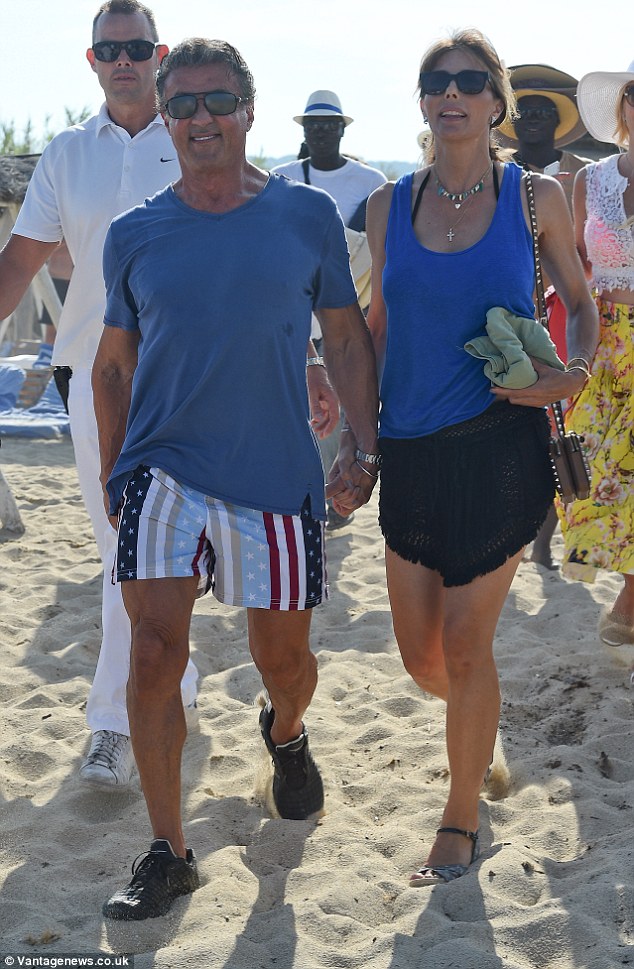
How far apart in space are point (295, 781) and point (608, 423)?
2.06 metres

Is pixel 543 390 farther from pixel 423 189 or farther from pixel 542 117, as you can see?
pixel 542 117

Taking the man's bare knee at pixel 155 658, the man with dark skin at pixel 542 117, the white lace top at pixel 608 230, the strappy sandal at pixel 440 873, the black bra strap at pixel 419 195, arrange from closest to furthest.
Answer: the man's bare knee at pixel 155 658
the strappy sandal at pixel 440 873
the black bra strap at pixel 419 195
the white lace top at pixel 608 230
the man with dark skin at pixel 542 117

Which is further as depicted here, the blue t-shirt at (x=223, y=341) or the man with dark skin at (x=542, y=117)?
the man with dark skin at (x=542, y=117)

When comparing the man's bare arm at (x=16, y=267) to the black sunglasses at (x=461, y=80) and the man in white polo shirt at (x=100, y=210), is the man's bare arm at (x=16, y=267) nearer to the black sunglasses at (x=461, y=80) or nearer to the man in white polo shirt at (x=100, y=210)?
the man in white polo shirt at (x=100, y=210)

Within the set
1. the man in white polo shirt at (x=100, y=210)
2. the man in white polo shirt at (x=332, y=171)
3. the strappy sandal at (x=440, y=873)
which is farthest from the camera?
the man in white polo shirt at (x=332, y=171)

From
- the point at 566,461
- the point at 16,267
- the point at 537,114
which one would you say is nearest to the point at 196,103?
the point at 16,267

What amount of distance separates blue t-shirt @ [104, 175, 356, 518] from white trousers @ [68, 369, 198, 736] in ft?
2.81

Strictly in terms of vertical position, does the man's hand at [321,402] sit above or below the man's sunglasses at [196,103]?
below

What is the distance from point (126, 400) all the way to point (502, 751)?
1.81 meters

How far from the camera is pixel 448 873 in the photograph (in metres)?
3.21

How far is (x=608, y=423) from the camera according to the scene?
193 inches

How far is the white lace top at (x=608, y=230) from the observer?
4711 mm

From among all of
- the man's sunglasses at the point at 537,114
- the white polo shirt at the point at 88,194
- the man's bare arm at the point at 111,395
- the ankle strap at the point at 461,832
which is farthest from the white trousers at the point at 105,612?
the man's sunglasses at the point at 537,114

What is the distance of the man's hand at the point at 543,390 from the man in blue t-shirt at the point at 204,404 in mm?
536
